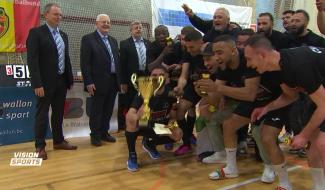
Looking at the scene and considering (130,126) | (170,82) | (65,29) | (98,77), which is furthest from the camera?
(65,29)

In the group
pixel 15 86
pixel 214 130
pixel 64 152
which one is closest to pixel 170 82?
pixel 214 130

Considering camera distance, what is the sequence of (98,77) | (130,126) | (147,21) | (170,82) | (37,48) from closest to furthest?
(130,126), (37,48), (170,82), (98,77), (147,21)

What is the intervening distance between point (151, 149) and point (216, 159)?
32.0 inches

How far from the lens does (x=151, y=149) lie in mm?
4340

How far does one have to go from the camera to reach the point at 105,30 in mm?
4980

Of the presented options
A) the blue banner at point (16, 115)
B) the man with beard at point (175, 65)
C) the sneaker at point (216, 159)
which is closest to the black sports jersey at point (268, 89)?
the sneaker at point (216, 159)

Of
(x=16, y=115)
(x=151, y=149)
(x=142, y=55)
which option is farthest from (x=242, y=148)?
(x=16, y=115)

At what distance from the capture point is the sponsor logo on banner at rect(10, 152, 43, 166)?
4.07 meters

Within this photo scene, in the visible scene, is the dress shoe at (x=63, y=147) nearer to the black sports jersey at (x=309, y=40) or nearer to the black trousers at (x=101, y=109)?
the black trousers at (x=101, y=109)

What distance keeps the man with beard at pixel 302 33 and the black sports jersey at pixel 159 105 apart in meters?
1.70

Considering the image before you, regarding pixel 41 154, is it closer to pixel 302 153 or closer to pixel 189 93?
pixel 189 93

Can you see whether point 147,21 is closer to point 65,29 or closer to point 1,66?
point 65,29

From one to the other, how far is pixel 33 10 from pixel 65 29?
749 millimetres

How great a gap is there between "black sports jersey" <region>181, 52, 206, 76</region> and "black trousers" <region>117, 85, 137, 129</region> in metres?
1.48
